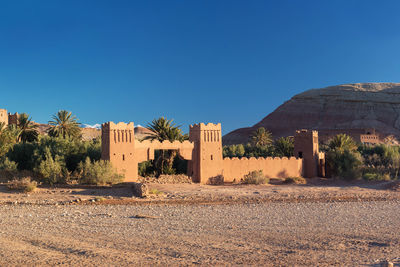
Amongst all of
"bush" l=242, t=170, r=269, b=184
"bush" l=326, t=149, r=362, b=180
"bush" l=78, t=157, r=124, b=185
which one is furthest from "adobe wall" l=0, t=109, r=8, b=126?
"bush" l=326, t=149, r=362, b=180

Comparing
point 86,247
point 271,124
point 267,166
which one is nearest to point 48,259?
point 86,247

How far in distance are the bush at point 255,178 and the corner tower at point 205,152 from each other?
184cm

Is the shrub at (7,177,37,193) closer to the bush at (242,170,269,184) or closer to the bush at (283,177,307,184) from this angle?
the bush at (242,170,269,184)

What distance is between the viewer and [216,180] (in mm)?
23781

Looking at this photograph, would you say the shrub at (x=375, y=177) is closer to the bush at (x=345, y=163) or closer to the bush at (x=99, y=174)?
the bush at (x=345, y=163)

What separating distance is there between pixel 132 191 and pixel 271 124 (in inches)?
2885

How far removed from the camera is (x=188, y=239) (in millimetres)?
9047

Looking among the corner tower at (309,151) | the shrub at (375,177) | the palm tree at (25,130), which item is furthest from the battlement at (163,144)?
the palm tree at (25,130)

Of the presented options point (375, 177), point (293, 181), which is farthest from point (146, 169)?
point (375, 177)

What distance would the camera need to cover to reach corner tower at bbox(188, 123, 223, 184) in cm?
2331

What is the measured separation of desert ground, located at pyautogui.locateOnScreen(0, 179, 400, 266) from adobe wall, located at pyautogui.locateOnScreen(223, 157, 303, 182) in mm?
5134

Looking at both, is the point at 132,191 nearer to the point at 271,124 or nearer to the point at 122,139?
the point at 122,139

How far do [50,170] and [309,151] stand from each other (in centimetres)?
1811

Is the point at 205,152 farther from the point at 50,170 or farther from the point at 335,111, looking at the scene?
the point at 335,111
